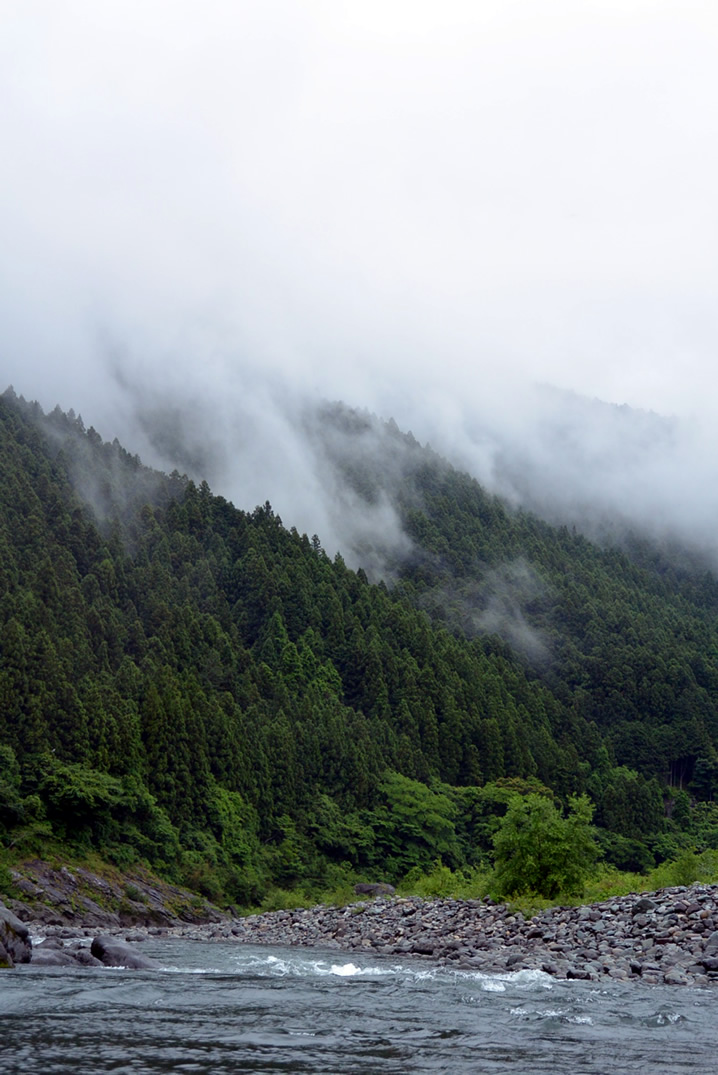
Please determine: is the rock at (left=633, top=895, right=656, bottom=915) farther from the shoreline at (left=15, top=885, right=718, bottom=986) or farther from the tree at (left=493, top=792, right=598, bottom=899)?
the tree at (left=493, top=792, right=598, bottom=899)

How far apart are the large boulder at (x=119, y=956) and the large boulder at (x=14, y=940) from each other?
2.31 m

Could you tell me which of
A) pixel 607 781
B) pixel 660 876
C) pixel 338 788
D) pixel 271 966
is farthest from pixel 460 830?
pixel 271 966

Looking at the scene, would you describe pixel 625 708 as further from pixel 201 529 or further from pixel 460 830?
pixel 201 529

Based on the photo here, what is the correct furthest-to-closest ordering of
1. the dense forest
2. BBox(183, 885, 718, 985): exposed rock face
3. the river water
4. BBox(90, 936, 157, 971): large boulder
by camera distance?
the dense forest → BBox(90, 936, 157, 971): large boulder → BBox(183, 885, 718, 985): exposed rock face → the river water

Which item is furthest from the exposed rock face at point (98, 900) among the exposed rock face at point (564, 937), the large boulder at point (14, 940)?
the large boulder at point (14, 940)

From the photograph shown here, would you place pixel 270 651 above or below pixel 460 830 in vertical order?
above

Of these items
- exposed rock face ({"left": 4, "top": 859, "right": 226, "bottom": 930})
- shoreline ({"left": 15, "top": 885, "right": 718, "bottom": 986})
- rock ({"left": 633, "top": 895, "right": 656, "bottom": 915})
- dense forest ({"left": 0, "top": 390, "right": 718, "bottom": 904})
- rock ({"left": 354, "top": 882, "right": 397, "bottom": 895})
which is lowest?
exposed rock face ({"left": 4, "top": 859, "right": 226, "bottom": 930})

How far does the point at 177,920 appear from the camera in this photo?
6291cm

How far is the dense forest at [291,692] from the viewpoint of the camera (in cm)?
7775

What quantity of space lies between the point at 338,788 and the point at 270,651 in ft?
109

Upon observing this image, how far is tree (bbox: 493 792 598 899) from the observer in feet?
128

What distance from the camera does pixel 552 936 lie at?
1147 inches

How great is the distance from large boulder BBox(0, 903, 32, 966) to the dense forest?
113ft

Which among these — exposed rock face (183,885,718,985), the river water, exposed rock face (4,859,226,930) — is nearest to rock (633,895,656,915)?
exposed rock face (183,885,718,985)
